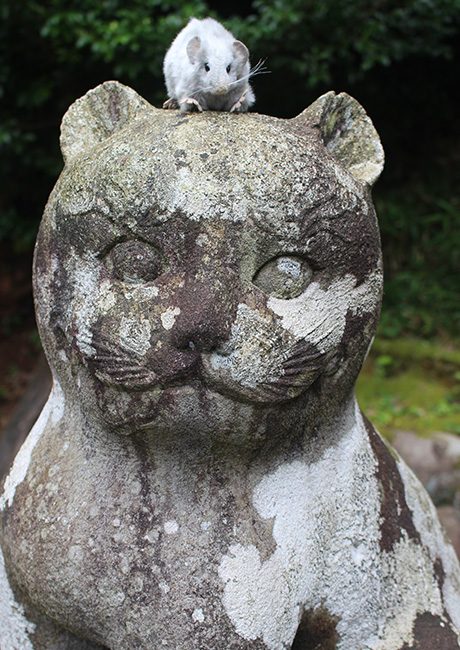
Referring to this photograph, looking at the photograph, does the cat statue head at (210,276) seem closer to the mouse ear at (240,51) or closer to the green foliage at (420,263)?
the mouse ear at (240,51)

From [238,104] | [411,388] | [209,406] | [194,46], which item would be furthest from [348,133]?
[411,388]

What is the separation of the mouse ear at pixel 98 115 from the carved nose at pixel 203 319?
0.43 metres

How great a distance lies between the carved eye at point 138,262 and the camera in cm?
111

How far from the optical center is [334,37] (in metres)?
3.19

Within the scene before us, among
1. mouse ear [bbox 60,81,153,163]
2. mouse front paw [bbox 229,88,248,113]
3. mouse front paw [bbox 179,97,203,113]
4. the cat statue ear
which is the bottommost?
mouse ear [bbox 60,81,153,163]

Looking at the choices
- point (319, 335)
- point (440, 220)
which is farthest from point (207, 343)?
point (440, 220)

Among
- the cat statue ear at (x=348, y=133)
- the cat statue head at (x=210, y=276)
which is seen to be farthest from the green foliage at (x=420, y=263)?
the cat statue head at (x=210, y=276)

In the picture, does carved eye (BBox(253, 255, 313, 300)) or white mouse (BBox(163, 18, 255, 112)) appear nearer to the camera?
carved eye (BBox(253, 255, 313, 300))

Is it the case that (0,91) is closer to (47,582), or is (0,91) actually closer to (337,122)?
(337,122)

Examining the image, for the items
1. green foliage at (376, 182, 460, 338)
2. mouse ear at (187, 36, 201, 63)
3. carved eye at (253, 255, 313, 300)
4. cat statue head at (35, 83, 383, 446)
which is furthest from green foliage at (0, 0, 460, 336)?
carved eye at (253, 255, 313, 300)

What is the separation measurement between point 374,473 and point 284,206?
0.62 meters

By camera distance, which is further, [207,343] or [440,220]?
[440,220]

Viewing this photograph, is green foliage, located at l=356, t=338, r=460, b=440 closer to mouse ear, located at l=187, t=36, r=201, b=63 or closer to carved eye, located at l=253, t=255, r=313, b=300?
carved eye, located at l=253, t=255, r=313, b=300

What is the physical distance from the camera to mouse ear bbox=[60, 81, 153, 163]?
4.27ft
